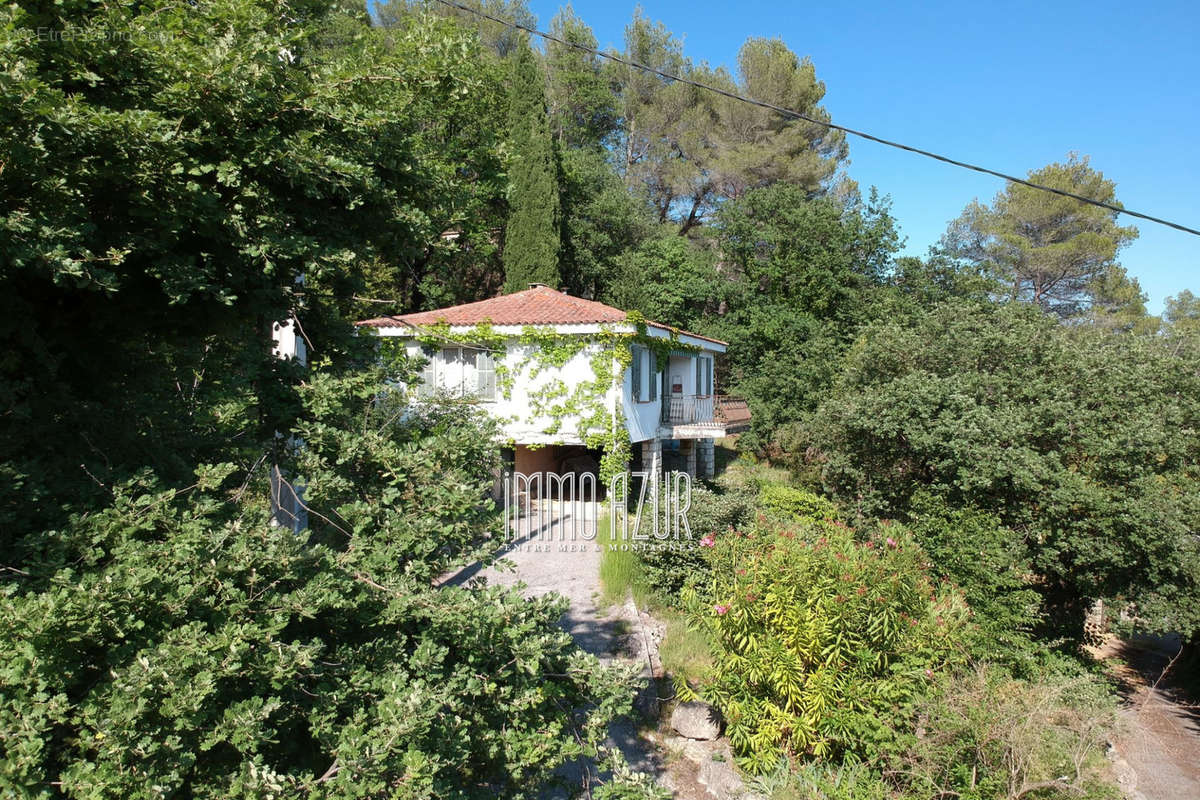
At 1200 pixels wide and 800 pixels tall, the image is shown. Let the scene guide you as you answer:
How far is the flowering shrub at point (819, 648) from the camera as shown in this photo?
648 centimetres

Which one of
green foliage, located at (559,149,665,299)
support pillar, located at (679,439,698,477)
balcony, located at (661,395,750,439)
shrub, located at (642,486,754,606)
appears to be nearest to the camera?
shrub, located at (642,486,754,606)

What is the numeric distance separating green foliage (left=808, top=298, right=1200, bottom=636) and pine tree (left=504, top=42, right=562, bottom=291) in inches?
534

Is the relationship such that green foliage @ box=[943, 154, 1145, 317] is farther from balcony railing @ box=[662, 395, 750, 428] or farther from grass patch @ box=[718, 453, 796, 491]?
balcony railing @ box=[662, 395, 750, 428]

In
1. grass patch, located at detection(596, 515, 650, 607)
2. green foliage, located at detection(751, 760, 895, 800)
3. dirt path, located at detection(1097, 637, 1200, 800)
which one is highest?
grass patch, located at detection(596, 515, 650, 607)

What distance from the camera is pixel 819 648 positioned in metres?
6.66

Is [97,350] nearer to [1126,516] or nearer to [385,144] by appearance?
[385,144]

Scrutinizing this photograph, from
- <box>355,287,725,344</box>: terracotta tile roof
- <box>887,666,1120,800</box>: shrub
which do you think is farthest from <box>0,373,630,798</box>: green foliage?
<box>355,287,725,344</box>: terracotta tile roof

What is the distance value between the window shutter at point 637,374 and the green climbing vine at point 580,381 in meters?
0.68

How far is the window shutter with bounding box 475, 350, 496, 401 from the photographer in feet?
49.8

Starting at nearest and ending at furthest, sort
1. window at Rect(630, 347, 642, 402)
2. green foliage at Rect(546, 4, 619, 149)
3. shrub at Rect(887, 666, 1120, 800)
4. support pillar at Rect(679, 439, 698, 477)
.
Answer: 1. shrub at Rect(887, 666, 1120, 800)
2. window at Rect(630, 347, 642, 402)
3. support pillar at Rect(679, 439, 698, 477)
4. green foliage at Rect(546, 4, 619, 149)

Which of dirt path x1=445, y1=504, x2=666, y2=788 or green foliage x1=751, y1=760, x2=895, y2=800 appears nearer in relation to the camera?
green foliage x1=751, y1=760, x2=895, y2=800

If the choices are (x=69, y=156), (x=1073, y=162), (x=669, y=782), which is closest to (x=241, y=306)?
(x=69, y=156)

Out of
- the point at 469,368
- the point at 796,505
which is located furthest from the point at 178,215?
the point at 796,505

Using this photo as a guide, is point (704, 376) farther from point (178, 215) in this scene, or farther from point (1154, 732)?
point (178, 215)
